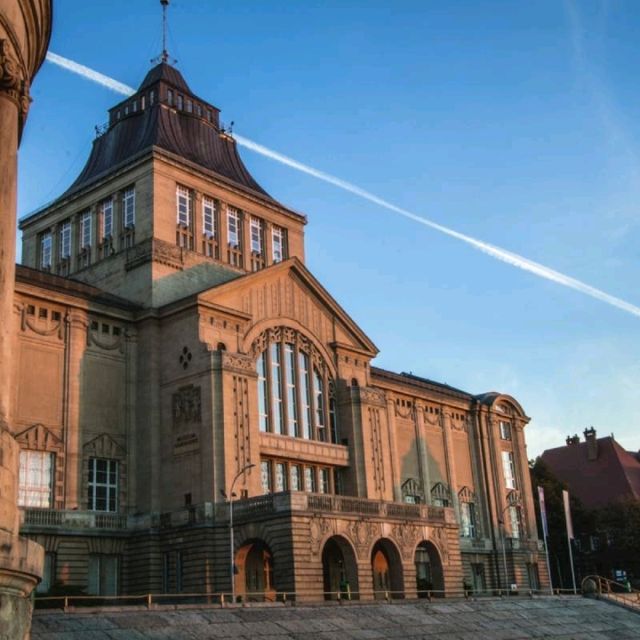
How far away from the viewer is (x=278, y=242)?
66.9 m

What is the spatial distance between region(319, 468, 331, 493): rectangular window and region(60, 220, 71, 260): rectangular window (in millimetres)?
22890

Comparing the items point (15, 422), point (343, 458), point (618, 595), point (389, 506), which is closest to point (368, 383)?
point (343, 458)

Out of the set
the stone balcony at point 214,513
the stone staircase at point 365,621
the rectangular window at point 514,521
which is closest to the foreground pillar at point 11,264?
the stone staircase at point 365,621

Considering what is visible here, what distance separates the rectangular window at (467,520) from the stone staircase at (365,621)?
15.8 m

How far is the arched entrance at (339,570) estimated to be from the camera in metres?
45.7

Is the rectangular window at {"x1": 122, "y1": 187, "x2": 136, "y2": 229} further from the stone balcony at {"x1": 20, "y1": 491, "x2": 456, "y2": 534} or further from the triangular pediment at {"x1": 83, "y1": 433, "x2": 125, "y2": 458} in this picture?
the stone balcony at {"x1": 20, "y1": 491, "x2": 456, "y2": 534}

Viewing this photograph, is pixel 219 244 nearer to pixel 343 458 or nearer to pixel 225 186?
pixel 225 186

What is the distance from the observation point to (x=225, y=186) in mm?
63062

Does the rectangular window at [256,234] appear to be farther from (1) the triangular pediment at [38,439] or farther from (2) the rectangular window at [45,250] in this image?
(1) the triangular pediment at [38,439]

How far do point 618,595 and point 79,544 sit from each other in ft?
111

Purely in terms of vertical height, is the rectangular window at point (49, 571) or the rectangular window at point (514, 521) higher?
the rectangular window at point (514, 521)

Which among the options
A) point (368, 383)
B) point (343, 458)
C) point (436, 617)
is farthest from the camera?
point (368, 383)

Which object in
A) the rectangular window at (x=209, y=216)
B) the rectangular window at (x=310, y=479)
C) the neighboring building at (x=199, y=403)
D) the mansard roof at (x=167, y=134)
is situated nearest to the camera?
the neighboring building at (x=199, y=403)

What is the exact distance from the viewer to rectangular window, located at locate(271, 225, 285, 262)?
66.1 m
